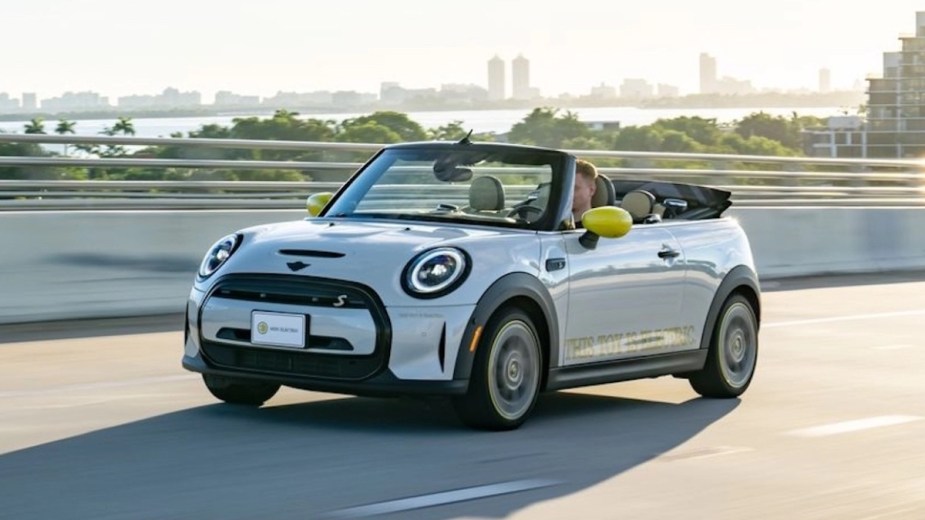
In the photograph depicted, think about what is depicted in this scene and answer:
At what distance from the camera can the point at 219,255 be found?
874cm

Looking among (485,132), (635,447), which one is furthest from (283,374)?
(485,132)

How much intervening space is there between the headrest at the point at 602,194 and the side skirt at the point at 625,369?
2.79 ft

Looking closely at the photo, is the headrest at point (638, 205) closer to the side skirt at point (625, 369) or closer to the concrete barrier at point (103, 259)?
the side skirt at point (625, 369)

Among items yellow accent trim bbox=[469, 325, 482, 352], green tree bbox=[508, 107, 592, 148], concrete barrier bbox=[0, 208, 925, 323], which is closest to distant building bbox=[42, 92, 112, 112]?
concrete barrier bbox=[0, 208, 925, 323]

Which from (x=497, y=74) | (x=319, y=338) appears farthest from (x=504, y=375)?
(x=497, y=74)

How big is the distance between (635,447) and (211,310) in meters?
1.99

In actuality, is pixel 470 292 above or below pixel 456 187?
below

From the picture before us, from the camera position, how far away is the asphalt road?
22.0 feet

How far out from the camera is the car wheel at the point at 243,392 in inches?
355

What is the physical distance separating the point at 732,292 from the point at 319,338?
307cm

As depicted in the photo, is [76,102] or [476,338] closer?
[476,338]

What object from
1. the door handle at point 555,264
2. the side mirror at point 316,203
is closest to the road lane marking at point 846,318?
the side mirror at point 316,203

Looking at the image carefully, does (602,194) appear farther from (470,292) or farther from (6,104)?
(6,104)

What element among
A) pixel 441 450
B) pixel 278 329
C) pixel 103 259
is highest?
pixel 278 329
